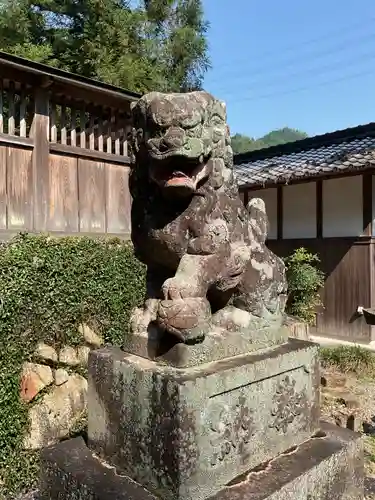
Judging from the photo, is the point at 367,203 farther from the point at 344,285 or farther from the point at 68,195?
the point at 68,195

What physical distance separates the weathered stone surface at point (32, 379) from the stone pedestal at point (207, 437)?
2.62 meters

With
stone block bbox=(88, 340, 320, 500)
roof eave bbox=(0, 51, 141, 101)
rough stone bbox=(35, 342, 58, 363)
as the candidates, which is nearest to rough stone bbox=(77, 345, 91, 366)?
rough stone bbox=(35, 342, 58, 363)

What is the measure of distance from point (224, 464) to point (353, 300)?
26.6 ft

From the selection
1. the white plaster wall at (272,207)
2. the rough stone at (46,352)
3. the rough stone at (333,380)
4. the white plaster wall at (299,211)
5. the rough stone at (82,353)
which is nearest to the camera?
the rough stone at (46,352)

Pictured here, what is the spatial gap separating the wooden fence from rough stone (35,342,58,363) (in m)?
1.51

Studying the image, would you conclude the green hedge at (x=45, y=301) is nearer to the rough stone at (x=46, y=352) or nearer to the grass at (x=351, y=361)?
the rough stone at (x=46, y=352)

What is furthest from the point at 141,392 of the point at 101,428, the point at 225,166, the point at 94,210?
the point at 94,210

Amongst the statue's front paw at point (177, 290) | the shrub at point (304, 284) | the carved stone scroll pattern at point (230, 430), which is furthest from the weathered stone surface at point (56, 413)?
the shrub at point (304, 284)

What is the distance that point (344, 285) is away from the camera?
9453mm

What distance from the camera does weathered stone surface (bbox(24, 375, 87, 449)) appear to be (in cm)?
469

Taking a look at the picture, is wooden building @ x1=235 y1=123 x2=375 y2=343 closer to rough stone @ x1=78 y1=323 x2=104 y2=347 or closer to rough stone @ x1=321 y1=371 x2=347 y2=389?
rough stone @ x1=321 y1=371 x2=347 y2=389

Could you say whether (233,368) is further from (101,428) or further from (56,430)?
(56,430)

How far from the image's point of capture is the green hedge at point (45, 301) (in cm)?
437

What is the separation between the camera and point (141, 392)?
1.97 meters
